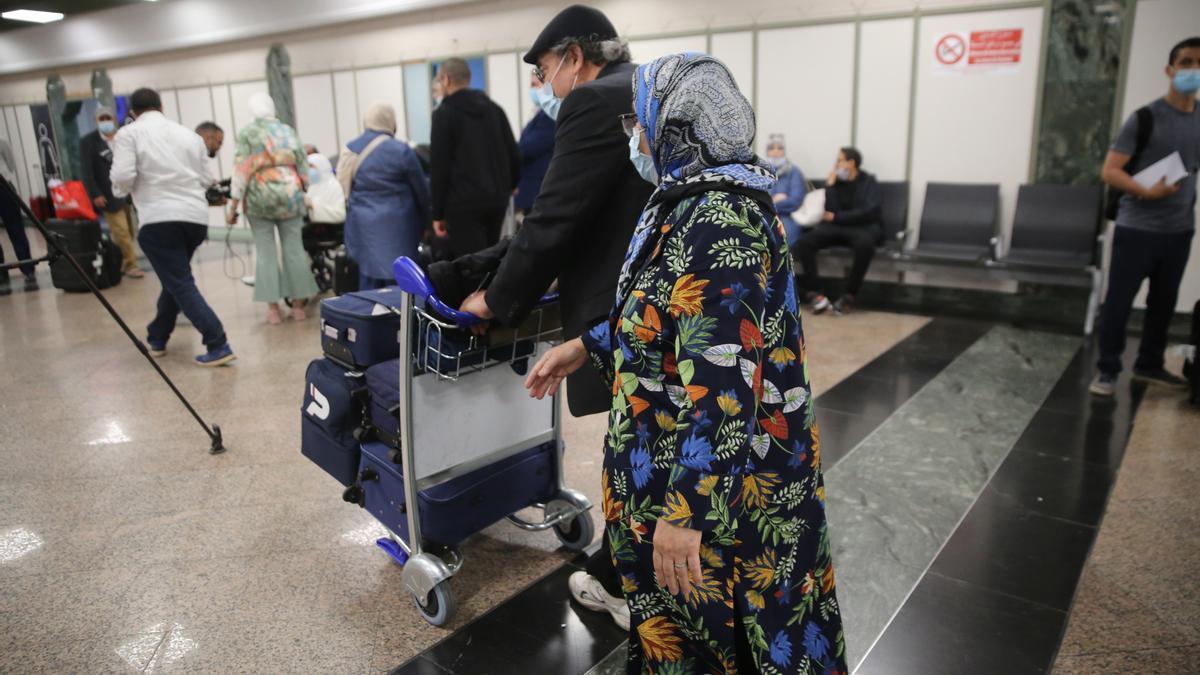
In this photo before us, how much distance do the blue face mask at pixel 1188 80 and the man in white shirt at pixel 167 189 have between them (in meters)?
4.96

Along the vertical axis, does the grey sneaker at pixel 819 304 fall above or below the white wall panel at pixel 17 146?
below

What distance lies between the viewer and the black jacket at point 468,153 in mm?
4105

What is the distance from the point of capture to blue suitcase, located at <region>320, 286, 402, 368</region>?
2.06 m

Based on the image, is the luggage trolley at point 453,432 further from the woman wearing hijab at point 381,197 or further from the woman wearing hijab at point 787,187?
the woman wearing hijab at point 787,187

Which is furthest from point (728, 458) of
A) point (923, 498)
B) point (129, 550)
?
point (129, 550)

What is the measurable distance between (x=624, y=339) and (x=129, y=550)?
2126 millimetres

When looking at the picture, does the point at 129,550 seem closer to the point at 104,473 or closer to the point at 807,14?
the point at 104,473

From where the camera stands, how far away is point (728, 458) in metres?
1.11

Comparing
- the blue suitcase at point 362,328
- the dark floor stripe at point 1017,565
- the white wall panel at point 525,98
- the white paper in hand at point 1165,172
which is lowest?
the dark floor stripe at point 1017,565

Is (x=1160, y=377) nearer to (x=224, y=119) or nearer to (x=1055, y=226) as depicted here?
(x=1055, y=226)

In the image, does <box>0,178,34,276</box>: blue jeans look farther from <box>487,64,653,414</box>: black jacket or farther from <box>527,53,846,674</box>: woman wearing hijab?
<box>527,53,846,674</box>: woman wearing hijab

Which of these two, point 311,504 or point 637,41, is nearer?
point 311,504

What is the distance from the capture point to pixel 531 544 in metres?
2.51

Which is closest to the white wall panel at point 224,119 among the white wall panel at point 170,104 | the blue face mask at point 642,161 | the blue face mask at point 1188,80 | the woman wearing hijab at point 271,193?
the white wall panel at point 170,104
